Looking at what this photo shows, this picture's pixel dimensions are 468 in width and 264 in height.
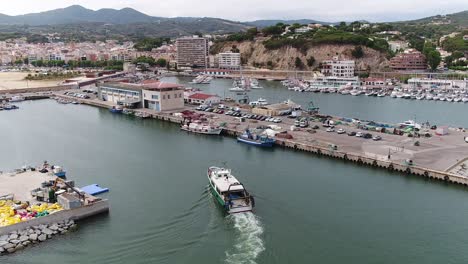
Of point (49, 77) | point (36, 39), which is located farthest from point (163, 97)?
point (36, 39)

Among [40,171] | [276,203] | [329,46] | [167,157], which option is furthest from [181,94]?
[329,46]

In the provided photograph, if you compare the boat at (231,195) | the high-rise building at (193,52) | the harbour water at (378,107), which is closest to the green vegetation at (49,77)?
the high-rise building at (193,52)

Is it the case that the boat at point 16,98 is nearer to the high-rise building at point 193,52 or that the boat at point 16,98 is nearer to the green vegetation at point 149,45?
the high-rise building at point 193,52

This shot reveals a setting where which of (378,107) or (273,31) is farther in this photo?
(273,31)

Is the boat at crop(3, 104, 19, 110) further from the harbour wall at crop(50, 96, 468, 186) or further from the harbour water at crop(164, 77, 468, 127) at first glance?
the harbour wall at crop(50, 96, 468, 186)

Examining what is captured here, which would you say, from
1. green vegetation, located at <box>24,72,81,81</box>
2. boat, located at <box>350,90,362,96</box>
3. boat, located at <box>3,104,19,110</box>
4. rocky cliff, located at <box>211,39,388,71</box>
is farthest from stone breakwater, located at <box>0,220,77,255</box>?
rocky cliff, located at <box>211,39,388,71</box>

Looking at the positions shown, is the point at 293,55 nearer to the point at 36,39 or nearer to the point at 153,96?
the point at 153,96
